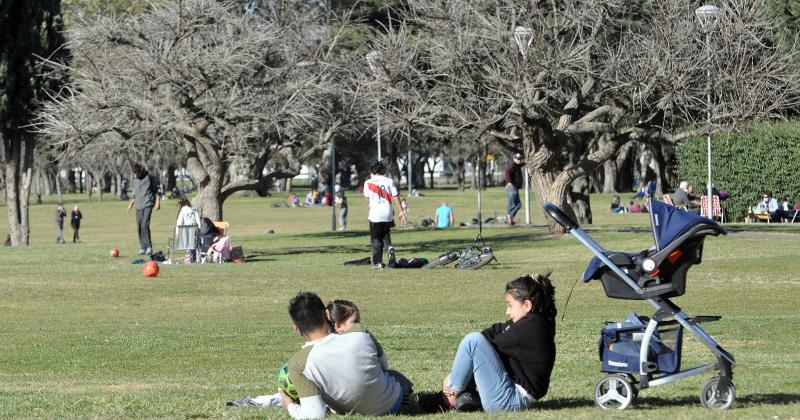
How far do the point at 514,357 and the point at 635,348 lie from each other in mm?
904

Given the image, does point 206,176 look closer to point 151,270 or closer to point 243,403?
point 151,270

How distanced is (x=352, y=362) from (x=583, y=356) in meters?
5.10

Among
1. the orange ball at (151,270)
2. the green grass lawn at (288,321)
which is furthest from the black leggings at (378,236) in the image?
the orange ball at (151,270)

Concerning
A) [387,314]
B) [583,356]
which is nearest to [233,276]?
[387,314]

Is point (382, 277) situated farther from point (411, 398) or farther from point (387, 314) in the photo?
point (411, 398)

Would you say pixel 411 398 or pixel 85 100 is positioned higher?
pixel 85 100

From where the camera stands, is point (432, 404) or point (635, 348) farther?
point (432, 404)

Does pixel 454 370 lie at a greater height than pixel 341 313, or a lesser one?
lesser

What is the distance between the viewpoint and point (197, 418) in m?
8.62

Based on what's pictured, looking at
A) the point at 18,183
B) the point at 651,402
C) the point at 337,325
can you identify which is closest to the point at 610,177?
the point at 18,183

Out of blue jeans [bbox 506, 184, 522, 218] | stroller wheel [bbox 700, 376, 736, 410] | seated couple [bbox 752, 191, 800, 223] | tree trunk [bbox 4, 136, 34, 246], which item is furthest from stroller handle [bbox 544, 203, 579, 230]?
blue jeans [bbox 506, 184, 522, 218]

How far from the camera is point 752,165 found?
44344mm

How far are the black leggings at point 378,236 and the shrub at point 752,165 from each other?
2249 cm

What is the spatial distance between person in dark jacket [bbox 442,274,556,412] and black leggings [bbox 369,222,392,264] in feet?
47.0
